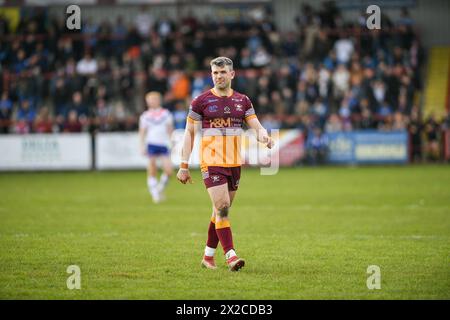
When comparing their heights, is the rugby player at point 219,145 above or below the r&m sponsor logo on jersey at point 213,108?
below

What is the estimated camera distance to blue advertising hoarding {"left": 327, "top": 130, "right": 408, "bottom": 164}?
28609mm

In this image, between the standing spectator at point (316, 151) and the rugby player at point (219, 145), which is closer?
the rugby player at point (219, 145)

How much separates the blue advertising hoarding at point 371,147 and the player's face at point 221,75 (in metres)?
19.9

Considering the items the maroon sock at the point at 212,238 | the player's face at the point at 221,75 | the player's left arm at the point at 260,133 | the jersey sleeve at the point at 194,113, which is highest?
the player's face at the point at 221,75

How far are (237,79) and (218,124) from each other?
21.0 metres

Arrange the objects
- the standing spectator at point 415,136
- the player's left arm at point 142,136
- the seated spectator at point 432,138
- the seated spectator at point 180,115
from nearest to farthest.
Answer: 1. the player's left arm at point 142,136
2. the seated spectator at point 180,115
3. the standing spectator at point 415,136
4. the seated spectator at point 432,138

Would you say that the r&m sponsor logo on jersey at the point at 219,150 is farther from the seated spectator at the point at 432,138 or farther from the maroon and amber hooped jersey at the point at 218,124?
the seated spectator at the point at 432,138

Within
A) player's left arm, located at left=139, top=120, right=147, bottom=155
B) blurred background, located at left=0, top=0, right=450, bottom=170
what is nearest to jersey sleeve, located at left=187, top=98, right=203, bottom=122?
player's left arm, located at left=139, top=120, right=147, bottom=155

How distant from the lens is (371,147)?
28.7 meters

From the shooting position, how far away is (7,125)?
2906 cm

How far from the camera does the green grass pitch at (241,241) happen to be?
802 centimetres

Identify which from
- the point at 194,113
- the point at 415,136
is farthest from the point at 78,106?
the point at 194,113

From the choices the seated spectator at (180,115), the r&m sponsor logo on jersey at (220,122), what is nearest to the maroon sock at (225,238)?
the r&m sponsor logo on jersey at (220,122)

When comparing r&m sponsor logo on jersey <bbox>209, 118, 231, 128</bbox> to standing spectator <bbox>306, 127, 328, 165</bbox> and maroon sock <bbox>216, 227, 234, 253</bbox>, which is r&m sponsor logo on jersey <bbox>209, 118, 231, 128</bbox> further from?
standing spectator <bbox>306, 127, 328, 165</bbox>
